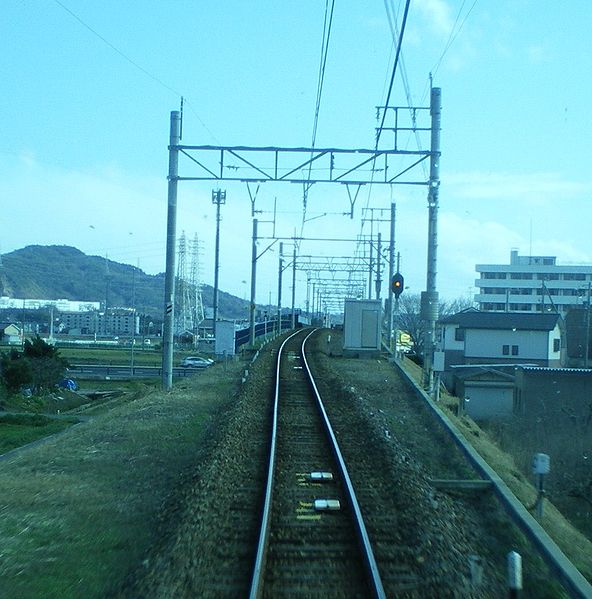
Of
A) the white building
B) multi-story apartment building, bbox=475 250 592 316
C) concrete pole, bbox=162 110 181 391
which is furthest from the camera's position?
the white building

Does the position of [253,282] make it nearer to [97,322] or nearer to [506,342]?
[506,342]

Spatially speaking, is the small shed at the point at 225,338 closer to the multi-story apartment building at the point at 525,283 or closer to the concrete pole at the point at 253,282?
the concrete pole at the point at 253,282

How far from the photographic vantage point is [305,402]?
61.2 ft

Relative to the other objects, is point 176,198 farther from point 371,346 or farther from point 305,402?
point 371,346

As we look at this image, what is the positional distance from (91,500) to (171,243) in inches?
510

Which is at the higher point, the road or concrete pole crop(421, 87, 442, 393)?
concrete pole crop(421, 87, 442, 393)

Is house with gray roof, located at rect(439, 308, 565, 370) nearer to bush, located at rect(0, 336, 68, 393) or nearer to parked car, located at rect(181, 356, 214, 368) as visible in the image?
parked car, located at rect(181, 356, 214, 368)

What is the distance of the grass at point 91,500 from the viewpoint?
648 cm

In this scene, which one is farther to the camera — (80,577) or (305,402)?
(305,402)

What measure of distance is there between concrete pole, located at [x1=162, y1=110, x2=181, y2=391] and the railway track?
847 centimetres

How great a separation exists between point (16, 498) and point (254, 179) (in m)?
11.8

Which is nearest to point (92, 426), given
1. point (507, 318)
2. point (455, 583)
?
point (455, 583)

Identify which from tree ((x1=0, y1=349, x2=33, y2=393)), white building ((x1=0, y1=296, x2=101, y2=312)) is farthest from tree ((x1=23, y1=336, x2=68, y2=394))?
white building ((x1=0, y1=296, x2=101, y2=312))

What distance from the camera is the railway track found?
624cm
